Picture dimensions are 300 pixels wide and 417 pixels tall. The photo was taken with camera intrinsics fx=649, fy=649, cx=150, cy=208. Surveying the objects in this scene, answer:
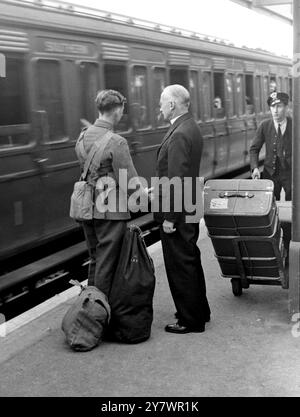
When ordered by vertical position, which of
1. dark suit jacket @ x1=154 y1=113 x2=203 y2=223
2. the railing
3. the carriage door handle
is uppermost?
the railing

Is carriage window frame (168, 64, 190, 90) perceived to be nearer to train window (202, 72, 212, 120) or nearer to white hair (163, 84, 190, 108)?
train window (202, 72, 212, 120)

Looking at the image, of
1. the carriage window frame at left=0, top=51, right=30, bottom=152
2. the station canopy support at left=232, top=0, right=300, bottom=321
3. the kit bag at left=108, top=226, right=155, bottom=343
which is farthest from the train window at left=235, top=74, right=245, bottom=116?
the kit bag at left=108, top=226, right=155, bottom=343

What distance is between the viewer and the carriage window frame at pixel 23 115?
6090 millimetres

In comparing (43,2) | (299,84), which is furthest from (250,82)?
(299,84)

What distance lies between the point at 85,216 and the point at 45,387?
1.27 metres

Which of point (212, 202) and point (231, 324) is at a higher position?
point (212, 202)

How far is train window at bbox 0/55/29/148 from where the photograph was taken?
238 inches

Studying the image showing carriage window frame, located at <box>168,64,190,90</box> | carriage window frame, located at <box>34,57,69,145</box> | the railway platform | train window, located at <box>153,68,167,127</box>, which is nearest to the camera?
the railway platform

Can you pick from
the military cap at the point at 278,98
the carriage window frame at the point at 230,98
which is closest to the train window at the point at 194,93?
the carriage window frame at the point at 230,98

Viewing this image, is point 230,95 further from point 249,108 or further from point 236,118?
point 249,108

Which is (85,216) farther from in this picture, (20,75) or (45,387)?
(20,75)

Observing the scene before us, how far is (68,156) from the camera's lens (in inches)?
277

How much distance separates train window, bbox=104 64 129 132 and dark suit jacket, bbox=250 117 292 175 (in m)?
2.16

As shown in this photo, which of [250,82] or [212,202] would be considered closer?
[212,202]
